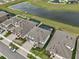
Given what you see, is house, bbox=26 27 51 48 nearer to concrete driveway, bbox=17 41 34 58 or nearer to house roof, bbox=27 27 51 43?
house roof, bbox=27 27 51 43

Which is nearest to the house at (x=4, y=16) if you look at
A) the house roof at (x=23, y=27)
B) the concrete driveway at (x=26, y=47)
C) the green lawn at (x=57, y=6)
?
the house roof at (x=23, y=27)

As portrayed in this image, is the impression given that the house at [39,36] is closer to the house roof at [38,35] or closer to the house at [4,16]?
the house roof at [38,35]

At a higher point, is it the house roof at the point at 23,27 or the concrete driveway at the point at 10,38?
the house roof at the point at 23,27

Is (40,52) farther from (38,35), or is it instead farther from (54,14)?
(54,14)

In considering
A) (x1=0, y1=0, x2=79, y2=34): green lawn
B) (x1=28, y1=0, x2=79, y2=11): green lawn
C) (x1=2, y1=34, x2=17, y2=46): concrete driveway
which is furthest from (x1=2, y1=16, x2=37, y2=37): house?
(x1=28, y1=0, x2=79, y2=11): green lawn

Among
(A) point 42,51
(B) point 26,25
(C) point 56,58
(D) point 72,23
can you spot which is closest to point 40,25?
(B) point 26,25

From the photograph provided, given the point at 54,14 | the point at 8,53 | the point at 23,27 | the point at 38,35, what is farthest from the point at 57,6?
the point at 8,53
